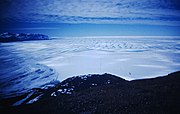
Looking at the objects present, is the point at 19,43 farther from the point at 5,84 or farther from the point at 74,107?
the point at 74,107

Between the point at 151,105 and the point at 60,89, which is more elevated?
the point at 151,105

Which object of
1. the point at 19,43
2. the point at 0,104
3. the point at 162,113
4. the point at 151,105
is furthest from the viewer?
the point at 19,43

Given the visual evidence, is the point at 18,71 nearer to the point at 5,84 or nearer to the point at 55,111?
the point at 5,84

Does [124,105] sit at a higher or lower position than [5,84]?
higher

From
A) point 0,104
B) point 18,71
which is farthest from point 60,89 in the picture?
point 18,71

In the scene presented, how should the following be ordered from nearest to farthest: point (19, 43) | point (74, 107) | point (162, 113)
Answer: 1. point (162, 113)
2. point (74, 107)
3. point (19, 43)

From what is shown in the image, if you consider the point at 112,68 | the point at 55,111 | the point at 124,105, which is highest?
the point at 124,105

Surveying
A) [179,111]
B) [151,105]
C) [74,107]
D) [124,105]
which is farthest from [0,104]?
[179,111]

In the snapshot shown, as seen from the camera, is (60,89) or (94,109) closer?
(94,109)

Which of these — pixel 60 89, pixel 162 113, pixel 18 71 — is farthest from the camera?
pixel 18 71
